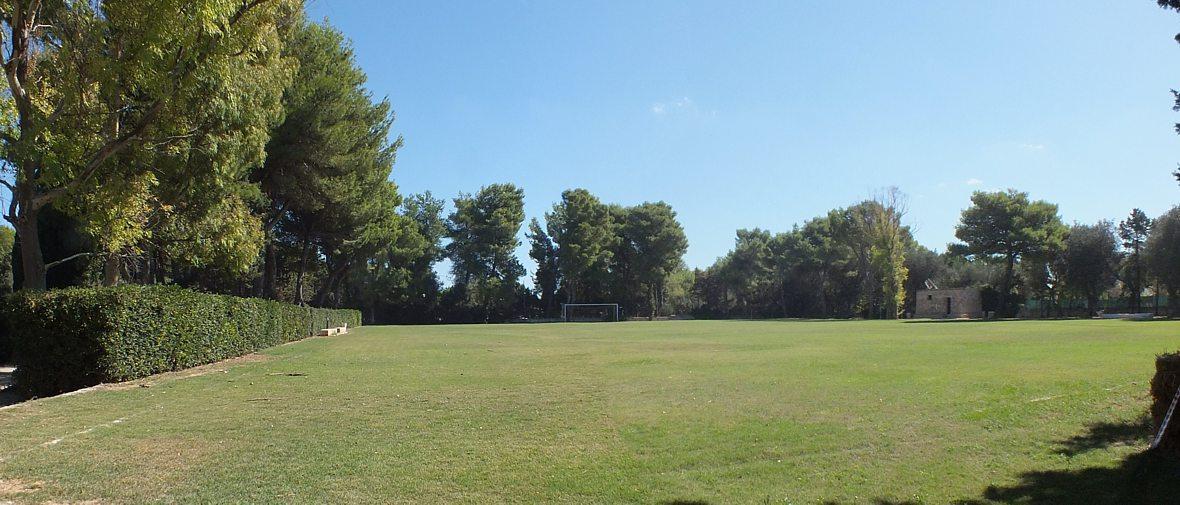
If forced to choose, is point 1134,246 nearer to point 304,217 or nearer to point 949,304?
point 949,304

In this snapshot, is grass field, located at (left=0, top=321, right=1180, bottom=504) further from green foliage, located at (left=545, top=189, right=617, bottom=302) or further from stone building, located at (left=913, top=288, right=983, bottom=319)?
green foliage, located at (left=545, top=189, right=617, bottom=302)

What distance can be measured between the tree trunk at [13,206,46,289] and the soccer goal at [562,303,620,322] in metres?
62.4

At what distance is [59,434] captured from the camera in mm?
7129

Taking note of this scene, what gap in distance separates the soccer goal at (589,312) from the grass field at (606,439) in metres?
62.8

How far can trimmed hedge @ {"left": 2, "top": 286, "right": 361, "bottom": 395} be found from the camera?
11.0 m

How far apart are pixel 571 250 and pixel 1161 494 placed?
69192 millimetres

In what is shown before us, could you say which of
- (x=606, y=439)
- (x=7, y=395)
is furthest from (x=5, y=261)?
(x=606, y=439)

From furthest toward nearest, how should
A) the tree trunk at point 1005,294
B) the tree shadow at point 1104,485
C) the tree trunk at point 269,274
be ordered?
the tree trunk at point 1005,294 < the tree trunk at point 269,274 < the tree shadow at point 1104,485

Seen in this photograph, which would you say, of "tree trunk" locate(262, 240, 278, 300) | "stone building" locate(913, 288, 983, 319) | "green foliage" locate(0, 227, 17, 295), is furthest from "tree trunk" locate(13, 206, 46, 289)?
"stone building" locate(913, 288, 983, 319)

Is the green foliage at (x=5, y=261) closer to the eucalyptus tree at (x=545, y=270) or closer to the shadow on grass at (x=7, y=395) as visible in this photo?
the shadow on grass at (x=7, y=395)

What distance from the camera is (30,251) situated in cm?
1304

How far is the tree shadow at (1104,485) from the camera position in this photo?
5004mm

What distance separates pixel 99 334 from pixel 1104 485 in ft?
45.5

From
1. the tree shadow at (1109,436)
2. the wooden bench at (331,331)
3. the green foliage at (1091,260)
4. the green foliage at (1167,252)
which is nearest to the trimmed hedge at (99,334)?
the tree shadow at (1109,436)
